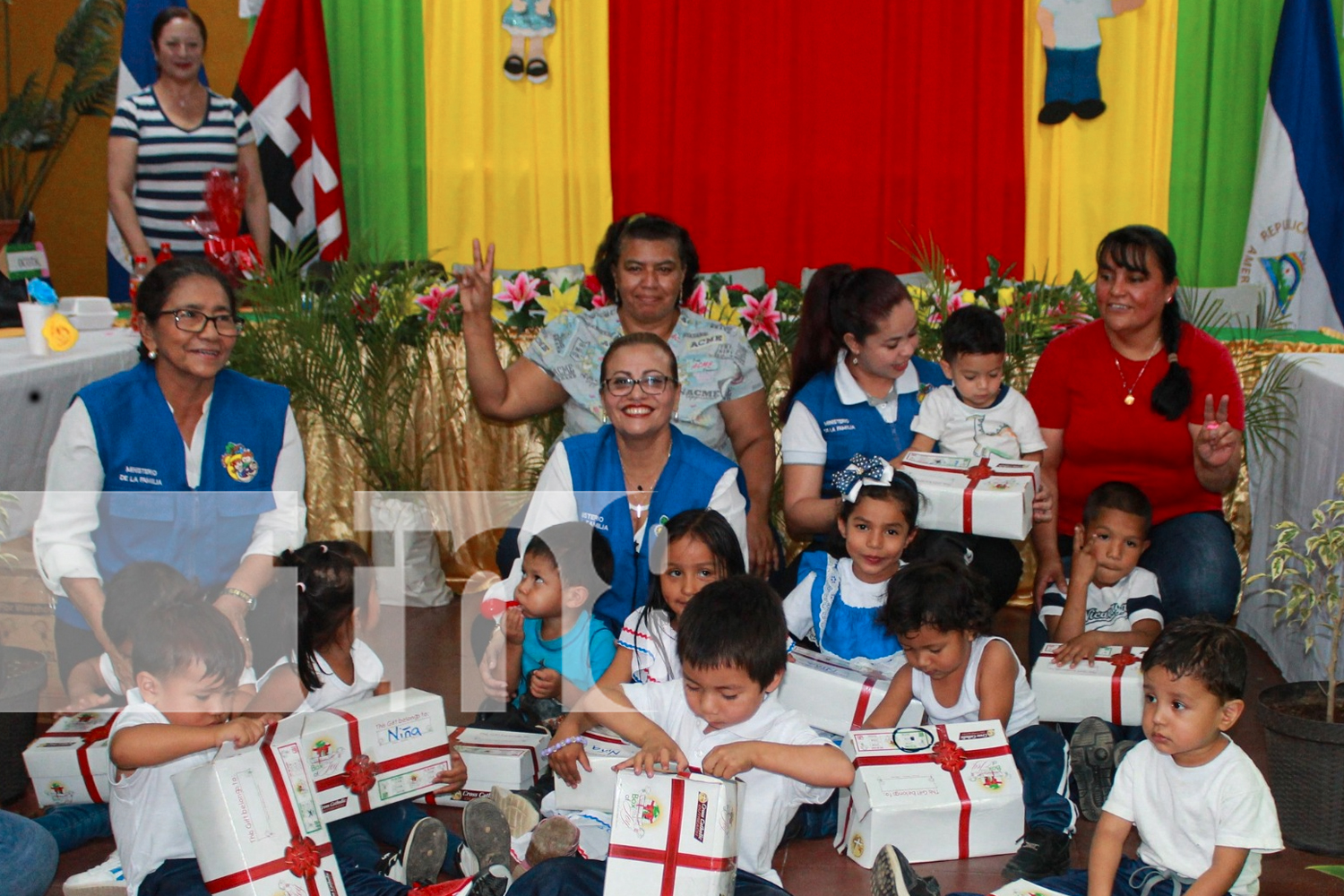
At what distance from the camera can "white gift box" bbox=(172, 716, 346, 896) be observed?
181cm

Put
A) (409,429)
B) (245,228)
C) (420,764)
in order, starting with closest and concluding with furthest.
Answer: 1. (420,764)
2. (409,429)
3. (245,228)

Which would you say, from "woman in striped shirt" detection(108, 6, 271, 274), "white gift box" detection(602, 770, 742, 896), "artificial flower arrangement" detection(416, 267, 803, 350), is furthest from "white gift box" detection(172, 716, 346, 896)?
"woman in striped shirt" detection(108, 6, 271, 274)

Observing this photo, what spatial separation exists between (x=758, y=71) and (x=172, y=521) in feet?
13.1

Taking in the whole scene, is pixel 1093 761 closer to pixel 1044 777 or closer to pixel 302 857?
pixel 1044 777

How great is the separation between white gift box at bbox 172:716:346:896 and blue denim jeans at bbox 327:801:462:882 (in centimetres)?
22

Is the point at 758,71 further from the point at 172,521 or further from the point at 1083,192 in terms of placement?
the point at 172,521

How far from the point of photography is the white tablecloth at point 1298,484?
117 inches

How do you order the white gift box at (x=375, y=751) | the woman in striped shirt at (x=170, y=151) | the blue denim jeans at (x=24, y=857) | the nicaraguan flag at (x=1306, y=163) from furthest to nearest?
the nicaraguan flag at (x=1306, y=163)
the woman in striped shirt at (x=170, y=151)
the white gift box at (x=375, y=751)
the blue denim jeans at (x=24, y=857)

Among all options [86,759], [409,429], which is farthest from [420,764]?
[409,429]

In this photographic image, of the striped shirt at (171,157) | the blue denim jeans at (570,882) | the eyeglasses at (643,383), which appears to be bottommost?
the blue denim jeans at (570,882)

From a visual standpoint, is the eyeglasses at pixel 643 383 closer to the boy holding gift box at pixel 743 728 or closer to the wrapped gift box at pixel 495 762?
the boy holding gift box at pixel 743 728

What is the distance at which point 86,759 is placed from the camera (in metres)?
2.45

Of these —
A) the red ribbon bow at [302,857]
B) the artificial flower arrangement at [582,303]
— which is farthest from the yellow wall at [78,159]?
the red ribbon bow at [302,857]

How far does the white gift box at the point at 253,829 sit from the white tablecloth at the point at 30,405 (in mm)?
1134
